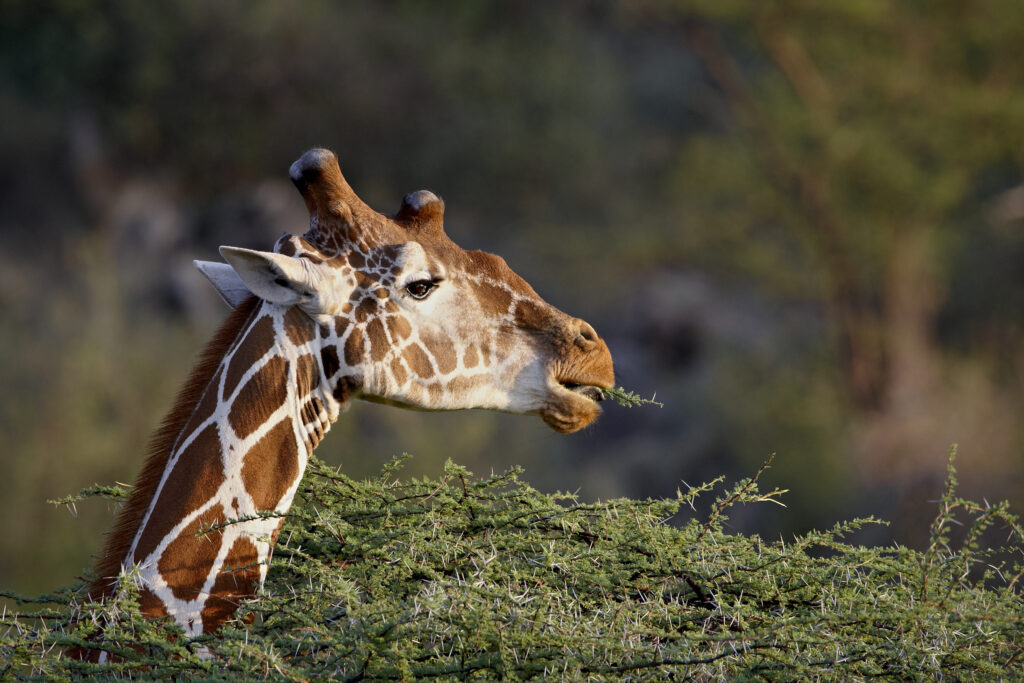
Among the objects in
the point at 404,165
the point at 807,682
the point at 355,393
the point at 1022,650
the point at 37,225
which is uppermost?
the point at 404,165

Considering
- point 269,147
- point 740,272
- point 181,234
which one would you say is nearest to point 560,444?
point 740,272

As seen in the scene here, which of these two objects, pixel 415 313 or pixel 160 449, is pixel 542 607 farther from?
pixel 160 449

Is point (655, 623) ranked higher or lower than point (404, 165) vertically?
lower

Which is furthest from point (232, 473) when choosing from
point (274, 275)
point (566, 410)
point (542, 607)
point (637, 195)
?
point (637, 195)

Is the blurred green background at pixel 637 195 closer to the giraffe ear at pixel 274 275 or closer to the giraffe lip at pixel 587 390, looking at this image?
the giraffe lip at pixel 587 390

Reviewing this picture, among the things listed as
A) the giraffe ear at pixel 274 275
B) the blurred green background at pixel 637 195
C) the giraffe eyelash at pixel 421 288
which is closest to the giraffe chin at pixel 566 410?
the giraffe eyelash at pixel 421 288

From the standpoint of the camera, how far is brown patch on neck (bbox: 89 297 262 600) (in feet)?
9.59

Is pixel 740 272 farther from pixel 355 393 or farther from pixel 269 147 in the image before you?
pixel 355 393

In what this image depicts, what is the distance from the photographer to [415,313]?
322 cm

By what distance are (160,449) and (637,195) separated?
18.0 m

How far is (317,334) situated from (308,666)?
2.93 ft

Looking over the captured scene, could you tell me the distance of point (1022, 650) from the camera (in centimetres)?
277

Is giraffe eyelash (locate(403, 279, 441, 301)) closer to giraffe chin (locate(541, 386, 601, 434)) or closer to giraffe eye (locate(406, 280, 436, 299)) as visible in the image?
giraffe eye (locate(406, 280, 436, 299))

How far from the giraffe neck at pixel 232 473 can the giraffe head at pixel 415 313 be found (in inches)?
3.7
